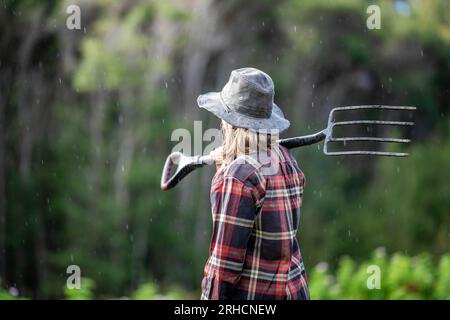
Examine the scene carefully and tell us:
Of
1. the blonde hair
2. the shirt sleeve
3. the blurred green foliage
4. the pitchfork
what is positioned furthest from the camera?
the blurred green foliage

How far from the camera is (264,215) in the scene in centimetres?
254

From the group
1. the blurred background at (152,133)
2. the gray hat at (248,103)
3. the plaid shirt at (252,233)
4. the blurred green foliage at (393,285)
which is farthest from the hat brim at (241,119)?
the blurred background at (152,133)

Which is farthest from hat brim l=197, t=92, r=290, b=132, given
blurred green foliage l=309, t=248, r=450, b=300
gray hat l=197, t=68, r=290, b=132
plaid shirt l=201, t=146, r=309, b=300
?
blurred green foliage l=309, t=248, r=450, b=300

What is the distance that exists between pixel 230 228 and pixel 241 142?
0.35 metres

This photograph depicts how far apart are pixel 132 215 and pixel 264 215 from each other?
18938 mm

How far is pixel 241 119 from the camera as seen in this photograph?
2.64 m

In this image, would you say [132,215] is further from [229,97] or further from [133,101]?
[229,97]

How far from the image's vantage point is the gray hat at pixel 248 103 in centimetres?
266

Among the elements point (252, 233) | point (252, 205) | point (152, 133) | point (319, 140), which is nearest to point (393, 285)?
point (319, 140)

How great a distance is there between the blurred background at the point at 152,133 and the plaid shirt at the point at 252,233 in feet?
43.4

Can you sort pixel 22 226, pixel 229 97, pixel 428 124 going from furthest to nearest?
pixel 428 124 < pixel 22 226 < pixel 229 97

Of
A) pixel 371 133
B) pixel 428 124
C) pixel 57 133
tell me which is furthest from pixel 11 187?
pixel 428 124

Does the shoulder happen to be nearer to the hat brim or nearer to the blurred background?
the hat brim

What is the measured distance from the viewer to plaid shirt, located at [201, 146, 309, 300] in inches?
97.3
